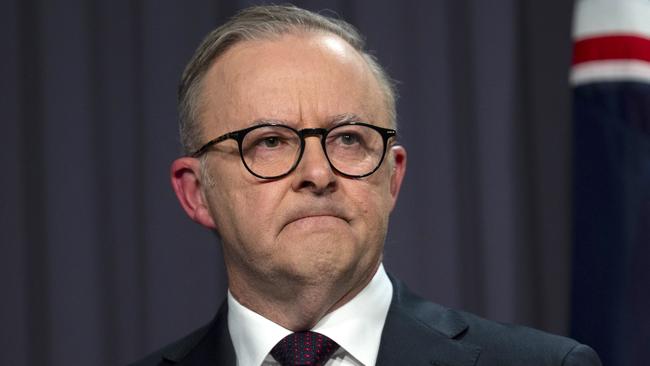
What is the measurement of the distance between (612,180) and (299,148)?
27.9 inches

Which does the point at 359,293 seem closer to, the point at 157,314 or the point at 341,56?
the point at 341,56

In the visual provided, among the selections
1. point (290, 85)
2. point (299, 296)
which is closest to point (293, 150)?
point (290, 85)

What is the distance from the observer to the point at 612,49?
2.07 meters

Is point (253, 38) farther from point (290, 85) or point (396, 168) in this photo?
point (396, 168)

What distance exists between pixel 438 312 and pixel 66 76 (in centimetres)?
143

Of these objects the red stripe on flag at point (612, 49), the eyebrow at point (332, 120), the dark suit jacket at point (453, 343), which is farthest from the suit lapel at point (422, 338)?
the red stripe on flag at point (612, 49)

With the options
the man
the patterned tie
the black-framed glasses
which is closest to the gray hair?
the man

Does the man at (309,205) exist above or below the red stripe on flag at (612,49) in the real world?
below

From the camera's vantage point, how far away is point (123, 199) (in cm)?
281

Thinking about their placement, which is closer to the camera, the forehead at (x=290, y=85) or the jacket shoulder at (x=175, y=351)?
the forehead at (x=290, y=85)

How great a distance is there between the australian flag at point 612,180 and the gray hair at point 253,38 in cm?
45

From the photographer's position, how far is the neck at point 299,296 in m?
1.74

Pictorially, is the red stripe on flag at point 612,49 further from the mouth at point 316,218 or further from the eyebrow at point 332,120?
the mouth at point 316,218

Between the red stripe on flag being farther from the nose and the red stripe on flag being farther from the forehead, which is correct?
the nose
